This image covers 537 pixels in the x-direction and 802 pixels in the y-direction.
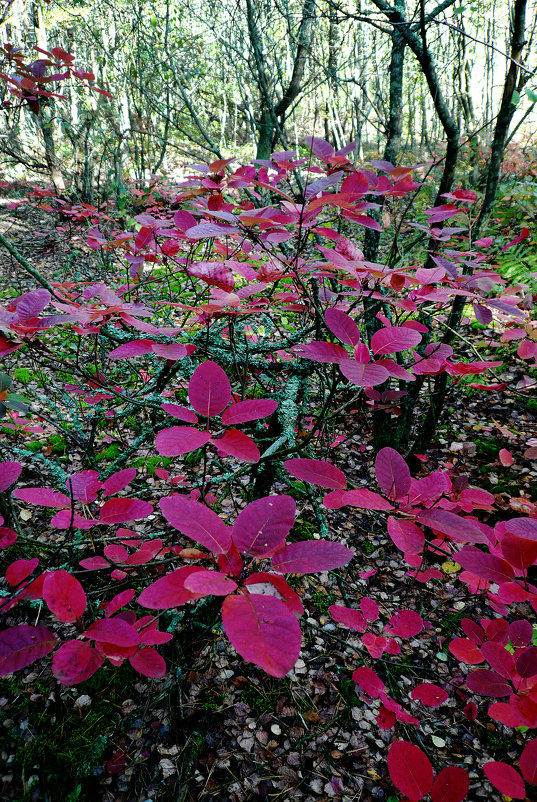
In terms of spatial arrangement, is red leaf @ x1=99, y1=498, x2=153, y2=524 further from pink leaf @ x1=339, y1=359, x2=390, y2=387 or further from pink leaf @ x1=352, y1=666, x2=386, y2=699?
pink leaf @ x1=352, y1=666, x2=386, y2=699

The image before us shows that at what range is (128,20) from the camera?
6488 mm

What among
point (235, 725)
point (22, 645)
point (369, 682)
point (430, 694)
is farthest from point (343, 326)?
point (235, 725)

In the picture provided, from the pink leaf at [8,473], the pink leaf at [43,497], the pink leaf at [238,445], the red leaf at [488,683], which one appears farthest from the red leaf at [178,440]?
the red leaf at [488,683]

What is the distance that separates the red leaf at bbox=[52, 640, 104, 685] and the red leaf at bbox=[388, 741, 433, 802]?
65cm

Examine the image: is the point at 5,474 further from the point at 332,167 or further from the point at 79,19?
the point at 79,19

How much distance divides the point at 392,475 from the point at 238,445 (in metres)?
0.37

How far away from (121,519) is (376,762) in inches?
64.4

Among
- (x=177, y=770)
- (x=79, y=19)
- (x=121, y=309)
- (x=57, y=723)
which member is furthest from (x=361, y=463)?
(x=79, y=19)

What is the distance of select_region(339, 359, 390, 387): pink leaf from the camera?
2.42 feet

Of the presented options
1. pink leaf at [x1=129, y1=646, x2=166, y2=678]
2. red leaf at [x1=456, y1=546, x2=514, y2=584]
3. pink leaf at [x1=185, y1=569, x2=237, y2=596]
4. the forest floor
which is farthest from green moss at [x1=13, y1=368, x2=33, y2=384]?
red leaf at [x1=456, y1=546, x2=514, y2=584]

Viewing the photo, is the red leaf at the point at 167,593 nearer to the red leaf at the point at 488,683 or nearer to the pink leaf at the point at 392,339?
the pink leaf at the point at 392,339

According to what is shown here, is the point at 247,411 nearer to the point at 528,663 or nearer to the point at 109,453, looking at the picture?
the point at 528,663

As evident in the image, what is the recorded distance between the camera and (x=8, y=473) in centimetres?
87

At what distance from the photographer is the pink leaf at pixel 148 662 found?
918 millimetres
